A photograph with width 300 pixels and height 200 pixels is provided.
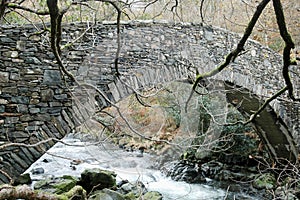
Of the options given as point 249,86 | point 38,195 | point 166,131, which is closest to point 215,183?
point 166,131

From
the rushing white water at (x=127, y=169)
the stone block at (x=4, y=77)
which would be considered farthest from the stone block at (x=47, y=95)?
the rushing white water at (x=127, y=169)

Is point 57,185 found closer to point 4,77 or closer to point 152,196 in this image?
point 152,196

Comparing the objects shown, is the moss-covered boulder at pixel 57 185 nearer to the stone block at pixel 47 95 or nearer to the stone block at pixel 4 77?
the stone block at pixel 47 95

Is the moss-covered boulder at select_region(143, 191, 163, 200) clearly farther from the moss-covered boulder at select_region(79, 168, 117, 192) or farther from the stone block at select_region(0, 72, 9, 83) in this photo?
the stone block at select_region(0, 72, 9, 83)

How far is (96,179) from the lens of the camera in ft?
19.0

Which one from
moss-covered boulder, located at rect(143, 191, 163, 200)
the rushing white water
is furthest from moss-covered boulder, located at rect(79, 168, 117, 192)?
moss-covered boulder, located at rect(143, 191, 163, 200)

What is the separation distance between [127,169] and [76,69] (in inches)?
162

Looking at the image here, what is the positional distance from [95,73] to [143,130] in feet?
12.6

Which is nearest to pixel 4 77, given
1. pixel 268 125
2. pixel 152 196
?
pixel 152 196

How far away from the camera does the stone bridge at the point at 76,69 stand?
3.96 m

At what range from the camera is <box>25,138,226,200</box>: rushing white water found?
6.73 meters

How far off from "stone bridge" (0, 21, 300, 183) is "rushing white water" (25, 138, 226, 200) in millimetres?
1992

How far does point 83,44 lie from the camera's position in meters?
4.35

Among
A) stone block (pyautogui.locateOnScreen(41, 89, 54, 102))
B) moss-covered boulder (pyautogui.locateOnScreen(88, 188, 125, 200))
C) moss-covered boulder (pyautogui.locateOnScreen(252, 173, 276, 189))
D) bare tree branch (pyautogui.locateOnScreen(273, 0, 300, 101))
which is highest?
bare tree branch (pyautogui.locateOnScreen(273, 0, 300, 101))
